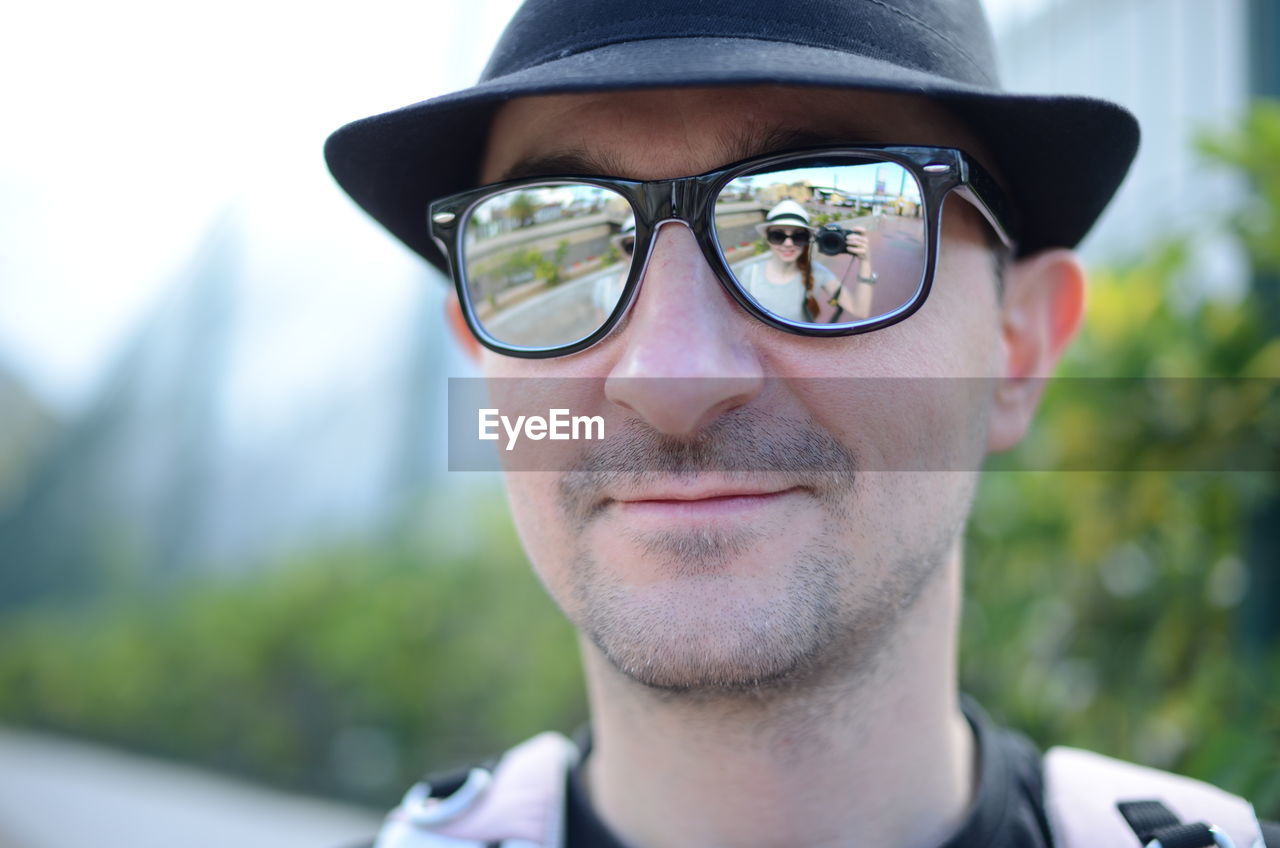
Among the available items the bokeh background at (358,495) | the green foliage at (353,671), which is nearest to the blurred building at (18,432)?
the bokeh background at (358,495)

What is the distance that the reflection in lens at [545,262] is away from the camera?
1547 millimetres

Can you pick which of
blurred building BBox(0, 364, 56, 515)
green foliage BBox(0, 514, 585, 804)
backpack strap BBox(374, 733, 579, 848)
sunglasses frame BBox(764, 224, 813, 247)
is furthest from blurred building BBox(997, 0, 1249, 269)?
blurred building BBox(0, 364, 56, 515)

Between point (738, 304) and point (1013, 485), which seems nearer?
point (738, 304)

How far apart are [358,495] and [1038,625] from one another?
4.20 m

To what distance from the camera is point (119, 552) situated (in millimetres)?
7750

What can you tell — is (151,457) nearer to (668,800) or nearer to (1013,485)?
(1013,485)

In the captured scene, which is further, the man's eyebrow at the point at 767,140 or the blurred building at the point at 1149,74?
the blurred building at the point at 1149,74

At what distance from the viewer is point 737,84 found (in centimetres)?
132

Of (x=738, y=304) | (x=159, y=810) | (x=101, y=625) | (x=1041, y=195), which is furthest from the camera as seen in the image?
(x=101, y=625)

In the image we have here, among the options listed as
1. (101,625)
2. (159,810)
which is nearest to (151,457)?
(101,625)

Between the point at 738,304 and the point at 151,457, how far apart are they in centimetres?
724

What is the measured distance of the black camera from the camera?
1478 millimetres

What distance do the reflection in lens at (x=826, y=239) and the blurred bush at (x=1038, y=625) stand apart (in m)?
1.51
